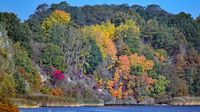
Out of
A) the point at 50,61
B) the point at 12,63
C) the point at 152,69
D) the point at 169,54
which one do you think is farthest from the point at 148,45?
the point at 12,63

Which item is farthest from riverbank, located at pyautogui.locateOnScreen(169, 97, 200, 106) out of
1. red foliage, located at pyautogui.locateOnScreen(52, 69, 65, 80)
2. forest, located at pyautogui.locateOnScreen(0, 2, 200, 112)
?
red foliage, located at pyautogui.locateOnScreen(52, 69, 65, 80)

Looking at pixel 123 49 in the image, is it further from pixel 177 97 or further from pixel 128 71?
pixel 177 97

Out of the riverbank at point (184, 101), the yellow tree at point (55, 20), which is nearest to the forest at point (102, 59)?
the yellow tree at point (55, 20)

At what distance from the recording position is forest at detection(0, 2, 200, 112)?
90.7m

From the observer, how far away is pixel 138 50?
419ft

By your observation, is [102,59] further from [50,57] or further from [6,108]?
[6,108]

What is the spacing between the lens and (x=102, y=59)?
118 meters

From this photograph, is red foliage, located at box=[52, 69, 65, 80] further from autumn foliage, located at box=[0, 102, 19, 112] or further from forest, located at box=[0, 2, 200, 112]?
autumn foliage, located at box=[0, 102, 19, 112]

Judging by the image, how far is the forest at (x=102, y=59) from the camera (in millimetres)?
90719

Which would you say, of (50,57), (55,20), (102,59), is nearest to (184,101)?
(102,59)

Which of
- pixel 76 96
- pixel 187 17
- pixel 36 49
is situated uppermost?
pixel 187 17

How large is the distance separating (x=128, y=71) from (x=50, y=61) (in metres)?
20.7

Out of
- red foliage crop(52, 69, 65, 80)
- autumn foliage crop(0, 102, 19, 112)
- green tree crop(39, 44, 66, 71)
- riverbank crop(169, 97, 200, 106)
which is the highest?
green tree crop(39, 44, 66, 71)

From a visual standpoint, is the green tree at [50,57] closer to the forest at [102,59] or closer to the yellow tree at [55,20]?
the forest at [102,59]
